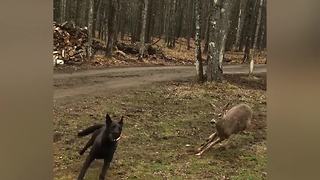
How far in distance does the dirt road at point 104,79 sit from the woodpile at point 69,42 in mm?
103

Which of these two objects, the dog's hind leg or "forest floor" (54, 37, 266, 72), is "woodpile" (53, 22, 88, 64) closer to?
"forest floor" (54, 37, 266, 72)

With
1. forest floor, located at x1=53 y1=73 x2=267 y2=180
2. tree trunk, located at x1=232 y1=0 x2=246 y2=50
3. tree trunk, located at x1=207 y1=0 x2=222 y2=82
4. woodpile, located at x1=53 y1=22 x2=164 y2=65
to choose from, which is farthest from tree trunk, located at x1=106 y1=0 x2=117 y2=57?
tree trunk, located at x1=232 y1=0 x2=246 y2=50

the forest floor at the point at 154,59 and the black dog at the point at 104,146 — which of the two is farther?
the forest floor at the point at 154,59

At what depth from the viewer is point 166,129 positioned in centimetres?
241

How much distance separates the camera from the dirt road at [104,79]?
243cm

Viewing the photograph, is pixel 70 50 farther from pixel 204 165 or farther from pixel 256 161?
pixel 256 161

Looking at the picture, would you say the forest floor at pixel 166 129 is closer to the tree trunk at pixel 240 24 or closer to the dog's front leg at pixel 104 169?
the dog's front leg at pixel 104 169

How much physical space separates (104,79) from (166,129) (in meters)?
0.42

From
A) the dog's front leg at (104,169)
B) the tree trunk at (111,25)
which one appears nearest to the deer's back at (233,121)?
the dog's front leg at (104,169)

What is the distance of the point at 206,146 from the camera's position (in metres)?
2.39

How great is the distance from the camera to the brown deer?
7.79ft

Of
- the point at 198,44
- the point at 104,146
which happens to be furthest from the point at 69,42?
the point at 198,44

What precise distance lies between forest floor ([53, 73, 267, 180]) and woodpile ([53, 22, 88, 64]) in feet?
0.50
